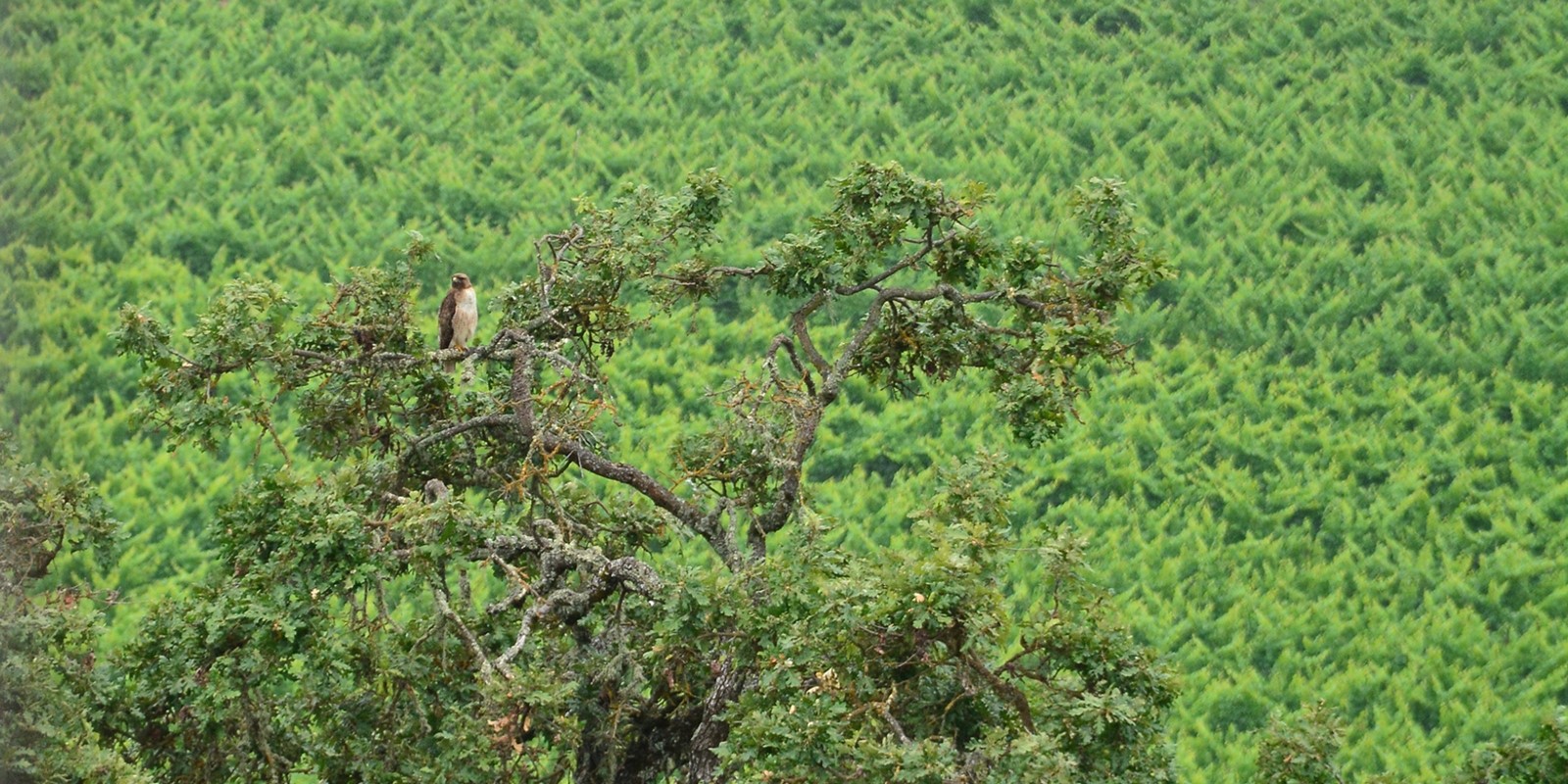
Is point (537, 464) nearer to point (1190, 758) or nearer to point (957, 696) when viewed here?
point (957, 696)

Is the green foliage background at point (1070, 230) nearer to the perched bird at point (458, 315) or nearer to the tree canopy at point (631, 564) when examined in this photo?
the perched bird at point (458, 315)

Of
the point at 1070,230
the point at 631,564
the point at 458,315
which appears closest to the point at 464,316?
the point at 458,315

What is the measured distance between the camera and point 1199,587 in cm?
1569

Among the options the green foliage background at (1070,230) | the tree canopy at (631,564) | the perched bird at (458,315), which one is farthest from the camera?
the green foliage background at (1070,230)

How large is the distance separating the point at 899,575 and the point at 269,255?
14.2m

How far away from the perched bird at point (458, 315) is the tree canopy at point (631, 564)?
1.35m

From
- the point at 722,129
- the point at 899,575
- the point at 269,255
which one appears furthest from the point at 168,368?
the point at 722,129

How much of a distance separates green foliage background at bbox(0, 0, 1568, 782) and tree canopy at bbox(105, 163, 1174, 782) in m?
6.80

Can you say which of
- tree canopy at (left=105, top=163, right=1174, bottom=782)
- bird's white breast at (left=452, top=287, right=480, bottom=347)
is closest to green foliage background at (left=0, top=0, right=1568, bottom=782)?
bird's white breast at (left=452, top=287, right=480, bottom=347)

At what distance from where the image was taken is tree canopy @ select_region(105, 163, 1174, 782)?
6.06m

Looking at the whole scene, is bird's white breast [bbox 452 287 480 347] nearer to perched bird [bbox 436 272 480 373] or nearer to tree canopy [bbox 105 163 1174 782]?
A: perched bird [bbox 436 272 480 373]

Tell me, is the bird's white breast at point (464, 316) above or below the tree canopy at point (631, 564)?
below

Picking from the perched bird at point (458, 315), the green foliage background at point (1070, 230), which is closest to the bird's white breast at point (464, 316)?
the perched bird at point (458, 315)

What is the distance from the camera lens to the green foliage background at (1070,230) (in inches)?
608
